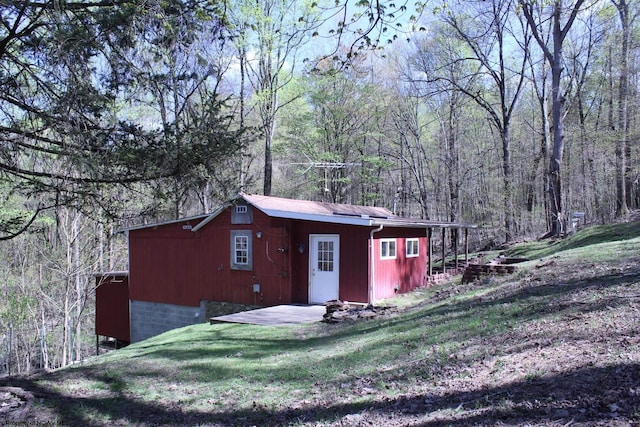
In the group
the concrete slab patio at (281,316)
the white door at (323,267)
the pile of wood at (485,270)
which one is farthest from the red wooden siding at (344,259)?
the pile of wood at (485,270)

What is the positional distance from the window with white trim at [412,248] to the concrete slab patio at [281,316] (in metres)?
4.39

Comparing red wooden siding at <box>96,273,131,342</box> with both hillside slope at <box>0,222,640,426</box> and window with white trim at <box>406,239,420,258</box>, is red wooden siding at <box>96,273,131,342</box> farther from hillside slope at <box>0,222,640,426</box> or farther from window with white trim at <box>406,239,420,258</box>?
window with white trim at <box>406,239,420,258</box>

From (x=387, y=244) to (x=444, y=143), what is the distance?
53.3 feet

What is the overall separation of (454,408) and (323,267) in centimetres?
Answer: 1087

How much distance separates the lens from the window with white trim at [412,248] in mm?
17047

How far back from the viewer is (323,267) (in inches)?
583

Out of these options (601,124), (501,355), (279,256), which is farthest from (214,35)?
(601,124)

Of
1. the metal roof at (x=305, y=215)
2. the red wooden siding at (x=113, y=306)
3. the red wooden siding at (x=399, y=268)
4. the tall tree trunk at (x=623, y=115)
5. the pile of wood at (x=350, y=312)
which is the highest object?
the tall tree trunk at (x=623, y=115)

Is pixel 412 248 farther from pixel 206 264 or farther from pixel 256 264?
pixel 206 264

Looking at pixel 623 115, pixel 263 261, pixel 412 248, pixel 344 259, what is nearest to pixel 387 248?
pixel 344 259

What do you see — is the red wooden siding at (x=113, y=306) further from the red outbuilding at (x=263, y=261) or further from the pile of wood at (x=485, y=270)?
the pile of wood at (x=485, y=270)

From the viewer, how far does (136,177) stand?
6461 millimetres

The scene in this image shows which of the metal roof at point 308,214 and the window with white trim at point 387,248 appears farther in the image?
the window with white trim at point 387,248

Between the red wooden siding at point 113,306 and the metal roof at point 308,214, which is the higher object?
the metal roof at point 308,214
